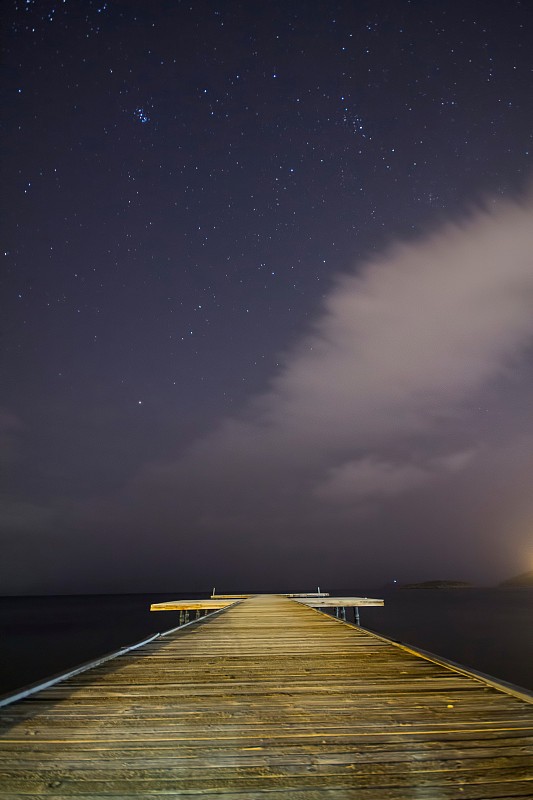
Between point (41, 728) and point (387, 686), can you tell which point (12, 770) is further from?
point (387, 686)

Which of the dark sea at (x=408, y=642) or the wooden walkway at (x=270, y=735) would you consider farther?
the dark sea at (x=408, y=642)

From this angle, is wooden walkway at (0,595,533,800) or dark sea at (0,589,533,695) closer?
wooden walkway at (0,595,533,800)

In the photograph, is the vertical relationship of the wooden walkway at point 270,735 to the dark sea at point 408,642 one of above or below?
above

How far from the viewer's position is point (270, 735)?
10.5 ft

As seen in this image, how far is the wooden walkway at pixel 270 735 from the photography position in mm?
2500

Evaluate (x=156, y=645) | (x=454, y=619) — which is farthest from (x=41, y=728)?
(x=454, y=619)

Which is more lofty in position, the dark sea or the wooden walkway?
the wooden walkway

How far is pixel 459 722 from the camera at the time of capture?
3398mm

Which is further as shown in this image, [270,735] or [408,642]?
[408,642]

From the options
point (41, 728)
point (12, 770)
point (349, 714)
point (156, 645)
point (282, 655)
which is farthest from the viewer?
point (156, 645)

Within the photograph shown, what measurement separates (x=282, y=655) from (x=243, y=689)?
6.72ft

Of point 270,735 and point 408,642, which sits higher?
point 270,735

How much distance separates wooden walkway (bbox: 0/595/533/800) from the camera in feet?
8.20

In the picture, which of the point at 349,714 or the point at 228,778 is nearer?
the point at 228,778
